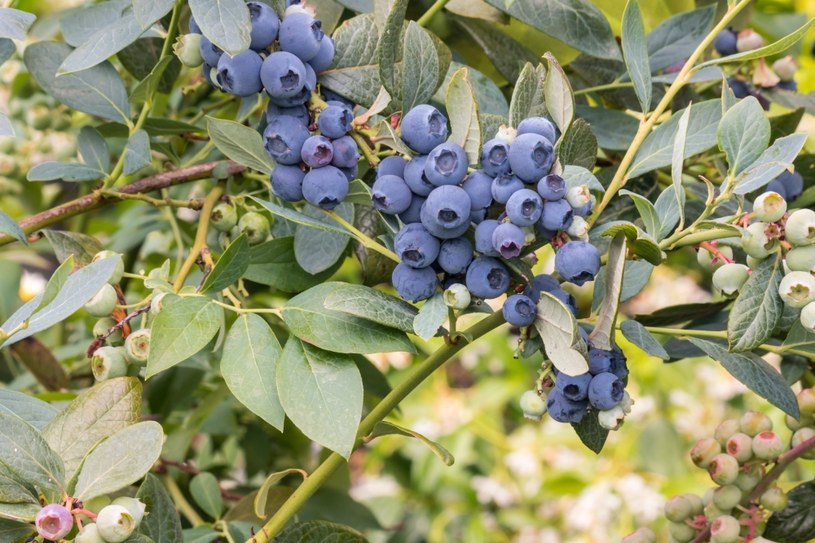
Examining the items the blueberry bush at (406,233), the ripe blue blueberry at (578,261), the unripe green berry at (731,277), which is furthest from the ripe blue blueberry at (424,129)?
the unripe green berry at (731,277)

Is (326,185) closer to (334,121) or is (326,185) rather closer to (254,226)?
(334,121)

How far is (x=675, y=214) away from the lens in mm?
614

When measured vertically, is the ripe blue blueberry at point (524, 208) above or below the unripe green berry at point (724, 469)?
above

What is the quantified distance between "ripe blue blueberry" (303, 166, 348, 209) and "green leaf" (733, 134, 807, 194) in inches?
10.1

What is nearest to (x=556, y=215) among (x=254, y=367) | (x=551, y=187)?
(x=551, y=187)

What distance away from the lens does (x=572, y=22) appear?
782 mm

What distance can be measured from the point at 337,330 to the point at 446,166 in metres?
0.15

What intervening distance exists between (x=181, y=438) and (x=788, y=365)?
68 centimetres

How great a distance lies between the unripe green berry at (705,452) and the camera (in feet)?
2.76

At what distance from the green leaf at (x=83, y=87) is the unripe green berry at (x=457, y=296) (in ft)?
1.34

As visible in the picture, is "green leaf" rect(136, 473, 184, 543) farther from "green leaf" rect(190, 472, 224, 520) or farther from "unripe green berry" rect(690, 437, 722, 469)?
"unripe green berry" rect(690, 437, 722, 469)

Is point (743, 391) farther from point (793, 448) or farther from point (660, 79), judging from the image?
point (660, 79)

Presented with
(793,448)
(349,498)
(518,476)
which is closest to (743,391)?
(518,476)

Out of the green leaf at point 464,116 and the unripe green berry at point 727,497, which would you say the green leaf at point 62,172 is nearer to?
the green leaf at point 464,116
